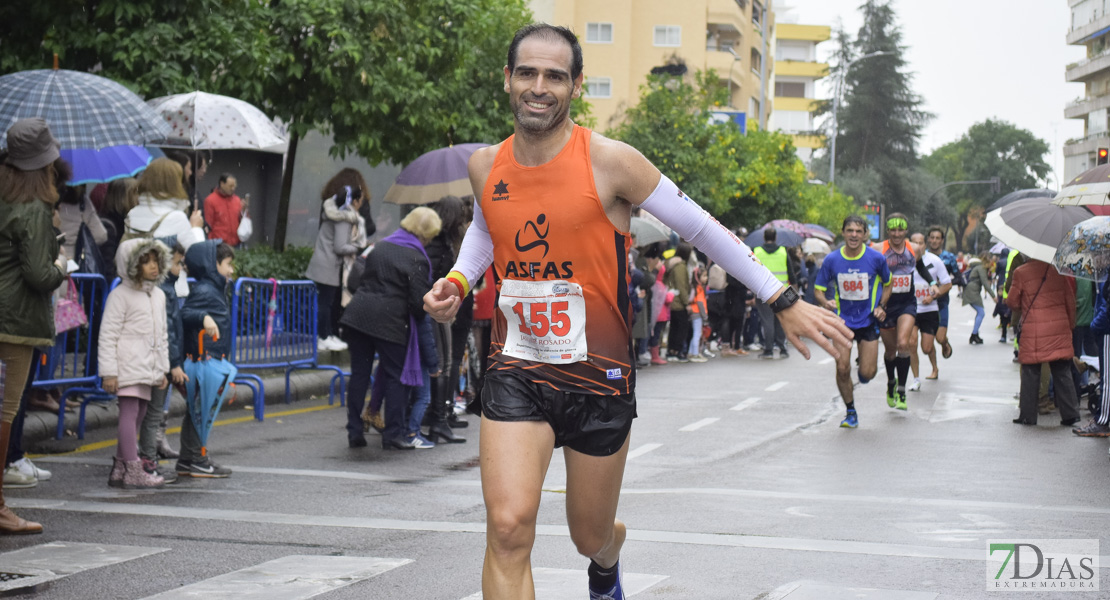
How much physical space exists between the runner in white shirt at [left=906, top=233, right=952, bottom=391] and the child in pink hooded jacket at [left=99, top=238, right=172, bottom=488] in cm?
964

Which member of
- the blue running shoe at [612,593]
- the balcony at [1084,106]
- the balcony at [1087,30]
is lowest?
the blue running shoe at [612,593]

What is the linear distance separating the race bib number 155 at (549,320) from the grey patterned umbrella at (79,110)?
633 cm

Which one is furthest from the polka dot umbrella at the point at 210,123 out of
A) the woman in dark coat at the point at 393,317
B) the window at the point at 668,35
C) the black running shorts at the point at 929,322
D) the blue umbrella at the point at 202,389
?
the window at the point at 668,35

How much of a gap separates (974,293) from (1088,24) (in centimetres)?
8081

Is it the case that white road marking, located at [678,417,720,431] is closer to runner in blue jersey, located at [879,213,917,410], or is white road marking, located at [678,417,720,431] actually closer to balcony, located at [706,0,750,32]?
runner in blue jersey, located at [879,213,917,410]

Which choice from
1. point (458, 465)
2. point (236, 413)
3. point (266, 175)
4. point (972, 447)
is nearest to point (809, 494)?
point (458, 465)

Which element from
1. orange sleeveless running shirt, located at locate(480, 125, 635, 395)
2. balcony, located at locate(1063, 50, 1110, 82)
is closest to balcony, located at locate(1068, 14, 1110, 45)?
balcony, located at locate(1063, 50, 1110, 82)

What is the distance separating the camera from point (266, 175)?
2586 cm

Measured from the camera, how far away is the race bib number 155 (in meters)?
4.58

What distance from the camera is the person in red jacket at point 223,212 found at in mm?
15820

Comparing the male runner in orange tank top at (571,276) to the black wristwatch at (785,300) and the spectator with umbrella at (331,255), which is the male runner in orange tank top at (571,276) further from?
the spectator with umbrella at (331,255)

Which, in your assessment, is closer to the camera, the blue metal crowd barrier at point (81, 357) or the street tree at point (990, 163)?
the blue metal crowd barrier at point (81, 357)

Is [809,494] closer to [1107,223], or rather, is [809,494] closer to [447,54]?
[1107,223]

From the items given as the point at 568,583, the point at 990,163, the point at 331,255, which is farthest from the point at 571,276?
the point at 990,163
